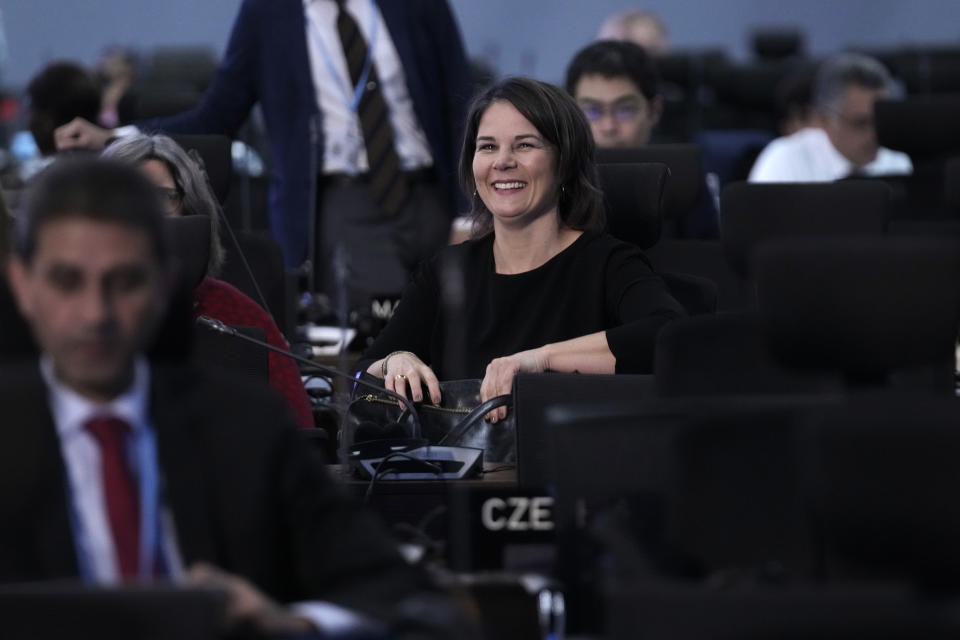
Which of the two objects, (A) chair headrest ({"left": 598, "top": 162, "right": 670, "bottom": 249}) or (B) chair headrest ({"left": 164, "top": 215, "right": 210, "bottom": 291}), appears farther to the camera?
(A) chair headrest ({"left": 598, "top": 162, "right": 670, "bottom": 249})

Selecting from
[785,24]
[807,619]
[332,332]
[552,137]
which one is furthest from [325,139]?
[785,24]

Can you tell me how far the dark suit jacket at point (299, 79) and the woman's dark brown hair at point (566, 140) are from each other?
1.33 m

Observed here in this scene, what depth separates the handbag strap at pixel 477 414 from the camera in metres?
2.88

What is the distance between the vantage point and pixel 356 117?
4.84m

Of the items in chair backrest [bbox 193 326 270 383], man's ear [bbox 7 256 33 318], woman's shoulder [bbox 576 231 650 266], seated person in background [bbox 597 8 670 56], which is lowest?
chair backrest [bbox 193 326 270 383]

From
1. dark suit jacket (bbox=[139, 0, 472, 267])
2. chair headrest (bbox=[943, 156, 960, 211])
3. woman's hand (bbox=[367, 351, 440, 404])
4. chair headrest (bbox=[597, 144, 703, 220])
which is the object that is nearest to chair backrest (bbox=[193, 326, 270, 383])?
woman's hand (bbox=[367, 351, 440, 404])

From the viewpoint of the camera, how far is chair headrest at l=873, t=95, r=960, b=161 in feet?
16.6

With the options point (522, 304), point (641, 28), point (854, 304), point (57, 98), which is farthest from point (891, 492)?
point (641, 28)

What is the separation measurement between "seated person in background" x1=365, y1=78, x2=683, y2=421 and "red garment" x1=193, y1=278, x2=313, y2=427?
0.17 metres

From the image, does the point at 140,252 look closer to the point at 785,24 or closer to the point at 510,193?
the point at 510,193

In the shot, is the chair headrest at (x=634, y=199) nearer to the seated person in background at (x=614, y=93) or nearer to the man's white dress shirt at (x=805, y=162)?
the seated person in background at (x=614, y=93)

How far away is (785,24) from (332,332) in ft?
27.0

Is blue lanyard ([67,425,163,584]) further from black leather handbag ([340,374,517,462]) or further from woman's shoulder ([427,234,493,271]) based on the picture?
woman's shoulder ([427,234,493,271])

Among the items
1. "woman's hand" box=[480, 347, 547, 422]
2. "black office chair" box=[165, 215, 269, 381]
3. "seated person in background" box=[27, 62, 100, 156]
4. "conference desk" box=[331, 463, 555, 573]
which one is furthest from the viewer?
"seated person in background" box=[27, 62, 100, 156]
